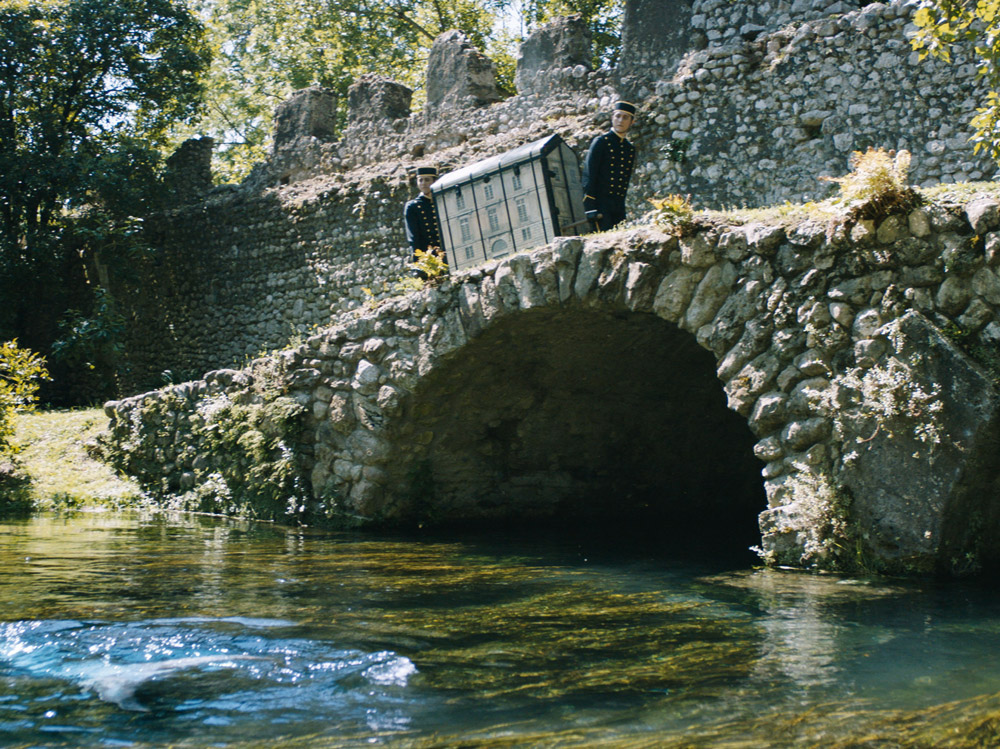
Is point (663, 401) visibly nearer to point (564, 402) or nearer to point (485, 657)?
point (564, 402)

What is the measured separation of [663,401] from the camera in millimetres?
8602

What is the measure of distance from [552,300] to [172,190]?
11127 mm

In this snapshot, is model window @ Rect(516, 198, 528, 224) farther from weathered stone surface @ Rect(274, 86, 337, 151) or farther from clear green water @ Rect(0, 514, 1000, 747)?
weathered stone surface @ Rect(274, 86, 337, 151)

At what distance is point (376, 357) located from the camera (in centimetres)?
793

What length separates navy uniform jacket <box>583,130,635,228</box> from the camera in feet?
23.7

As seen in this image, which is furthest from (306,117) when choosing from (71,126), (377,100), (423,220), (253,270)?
(423,220)

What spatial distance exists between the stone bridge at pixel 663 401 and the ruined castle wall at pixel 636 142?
130 inches

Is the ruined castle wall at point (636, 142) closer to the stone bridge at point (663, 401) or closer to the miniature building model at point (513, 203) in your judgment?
the stone bridge at point (663, 401)

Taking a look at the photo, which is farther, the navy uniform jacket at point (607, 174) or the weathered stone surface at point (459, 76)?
the weathered stone surface at point (459, 76)

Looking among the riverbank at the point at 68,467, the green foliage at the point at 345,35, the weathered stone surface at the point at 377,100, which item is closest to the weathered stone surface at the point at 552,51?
the weathered stone surface at the point at 377,100

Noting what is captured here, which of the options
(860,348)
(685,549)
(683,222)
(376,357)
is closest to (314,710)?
(860,348)

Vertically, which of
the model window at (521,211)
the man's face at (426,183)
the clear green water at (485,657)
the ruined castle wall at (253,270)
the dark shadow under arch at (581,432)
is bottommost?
the clear green water at (485,657)

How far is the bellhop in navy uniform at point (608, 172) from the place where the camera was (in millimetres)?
7238

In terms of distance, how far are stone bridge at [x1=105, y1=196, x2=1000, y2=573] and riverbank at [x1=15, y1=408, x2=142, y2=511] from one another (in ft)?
1.01
